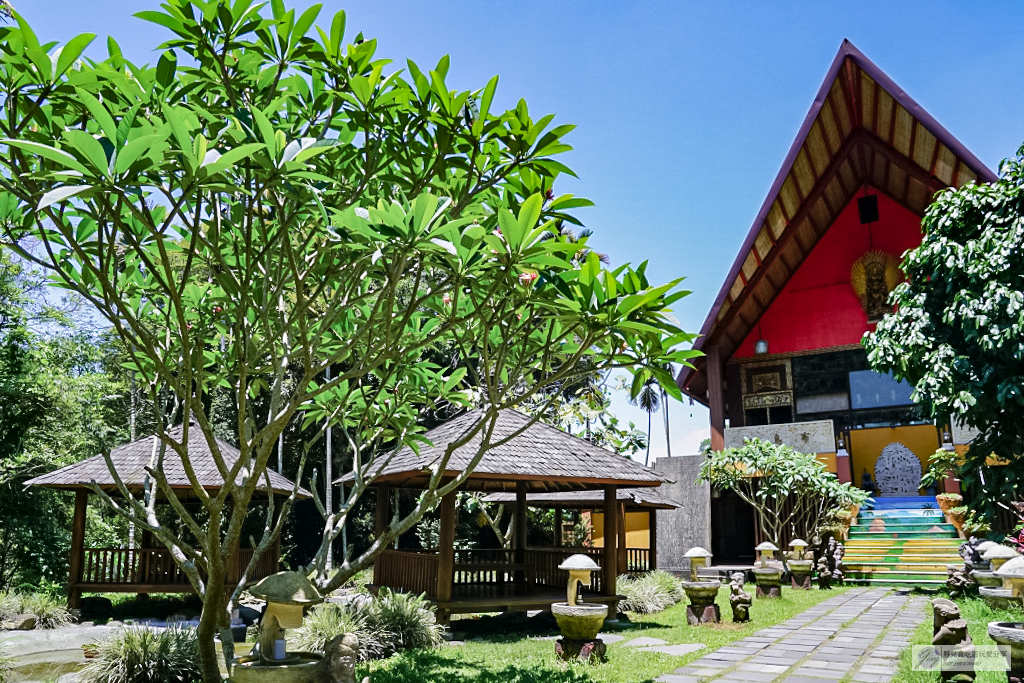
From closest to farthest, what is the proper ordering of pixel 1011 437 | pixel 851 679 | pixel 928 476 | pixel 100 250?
pixel 100 250
pixel 851 679
pixel 1011 437
pixel 928 476

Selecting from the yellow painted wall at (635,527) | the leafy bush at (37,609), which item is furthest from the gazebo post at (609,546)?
the yellow painted wall at (635,527)

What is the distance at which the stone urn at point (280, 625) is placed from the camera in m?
4.42

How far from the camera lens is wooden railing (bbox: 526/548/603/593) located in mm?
13500

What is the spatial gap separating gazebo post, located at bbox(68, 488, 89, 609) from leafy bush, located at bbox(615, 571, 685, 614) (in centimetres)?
952

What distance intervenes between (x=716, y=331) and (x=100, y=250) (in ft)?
56.6

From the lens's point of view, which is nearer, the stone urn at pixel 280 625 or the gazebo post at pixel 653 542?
the stone urn at pixel 280 625

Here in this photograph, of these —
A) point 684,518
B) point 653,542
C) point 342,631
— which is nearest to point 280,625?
point 342,631

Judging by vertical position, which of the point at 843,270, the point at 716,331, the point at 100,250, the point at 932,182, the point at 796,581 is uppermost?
the point at 932,182

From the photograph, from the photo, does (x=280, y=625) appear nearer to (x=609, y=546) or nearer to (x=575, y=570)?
(x=575, y=570)

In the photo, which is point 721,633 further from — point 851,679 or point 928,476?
point 928,476

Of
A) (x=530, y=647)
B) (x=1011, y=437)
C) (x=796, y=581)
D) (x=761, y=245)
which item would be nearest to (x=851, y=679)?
(x=530, y=647)

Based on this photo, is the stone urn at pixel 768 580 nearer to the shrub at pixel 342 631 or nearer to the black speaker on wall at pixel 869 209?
the shrub at pixel 342 631

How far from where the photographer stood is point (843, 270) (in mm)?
19750

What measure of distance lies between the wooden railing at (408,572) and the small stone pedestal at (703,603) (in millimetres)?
3779
